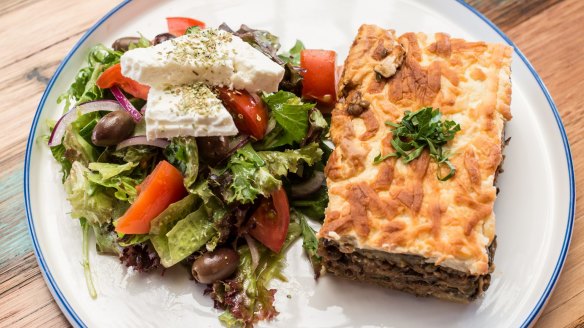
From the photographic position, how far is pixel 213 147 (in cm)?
402

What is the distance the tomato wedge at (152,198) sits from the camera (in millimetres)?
3924

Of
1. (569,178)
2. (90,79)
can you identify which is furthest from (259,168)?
(569,178)

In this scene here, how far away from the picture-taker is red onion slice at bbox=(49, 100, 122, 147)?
14.1ft

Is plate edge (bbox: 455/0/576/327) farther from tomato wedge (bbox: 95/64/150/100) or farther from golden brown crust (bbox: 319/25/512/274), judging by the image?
tomato wedge (bbox: 95/64/150/100)

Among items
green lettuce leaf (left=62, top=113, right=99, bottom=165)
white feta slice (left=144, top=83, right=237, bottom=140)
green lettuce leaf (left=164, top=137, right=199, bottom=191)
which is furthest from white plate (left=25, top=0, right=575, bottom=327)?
white feta slice (left=144, top=83, right=237, bottom=140)

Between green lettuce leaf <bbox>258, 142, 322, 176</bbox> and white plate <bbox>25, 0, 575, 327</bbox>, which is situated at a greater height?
green lettuce leaf <bbox>258, 142, 322, 176</bbox>

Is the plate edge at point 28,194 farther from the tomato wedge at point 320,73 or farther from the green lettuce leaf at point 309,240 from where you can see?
the tomato wedge at point 320,73

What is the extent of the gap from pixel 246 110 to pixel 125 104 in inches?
34.7

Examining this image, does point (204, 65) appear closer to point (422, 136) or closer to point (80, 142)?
point (80, 142)

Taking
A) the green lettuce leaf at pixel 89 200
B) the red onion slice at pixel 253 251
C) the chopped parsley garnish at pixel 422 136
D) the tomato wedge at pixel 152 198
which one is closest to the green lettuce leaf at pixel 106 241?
the green lettuce leaf at pixel 89 200

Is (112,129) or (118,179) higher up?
(112,129)

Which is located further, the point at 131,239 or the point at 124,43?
the point at 124,43

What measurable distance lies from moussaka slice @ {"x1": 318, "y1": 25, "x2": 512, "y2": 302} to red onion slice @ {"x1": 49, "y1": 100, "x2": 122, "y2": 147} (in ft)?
5.06

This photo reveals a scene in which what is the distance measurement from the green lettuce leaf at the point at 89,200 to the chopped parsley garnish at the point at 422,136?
177cm
